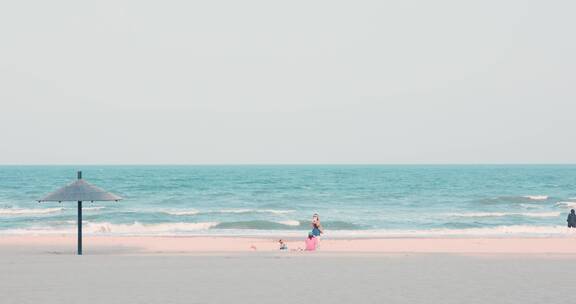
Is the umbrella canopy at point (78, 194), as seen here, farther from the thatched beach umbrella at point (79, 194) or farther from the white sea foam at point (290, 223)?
the white sea foam at point (290, 223)

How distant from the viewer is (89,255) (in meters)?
22.7

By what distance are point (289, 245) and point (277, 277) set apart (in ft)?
37.5

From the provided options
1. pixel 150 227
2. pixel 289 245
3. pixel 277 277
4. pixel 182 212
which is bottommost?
pixel 150 227

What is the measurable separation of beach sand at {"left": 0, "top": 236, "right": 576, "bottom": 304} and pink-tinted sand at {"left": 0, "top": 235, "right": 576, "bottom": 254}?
1.57 feet

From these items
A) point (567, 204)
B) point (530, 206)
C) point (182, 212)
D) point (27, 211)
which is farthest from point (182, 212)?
point (567, 204)

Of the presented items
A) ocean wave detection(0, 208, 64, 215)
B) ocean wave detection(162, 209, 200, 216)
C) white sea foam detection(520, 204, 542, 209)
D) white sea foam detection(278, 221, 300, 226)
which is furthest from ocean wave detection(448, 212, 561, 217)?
ocean wave detection(0, 208, 64, 215)

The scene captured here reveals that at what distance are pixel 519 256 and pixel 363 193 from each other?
2255 inches

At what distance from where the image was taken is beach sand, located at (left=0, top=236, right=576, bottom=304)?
14008 mm

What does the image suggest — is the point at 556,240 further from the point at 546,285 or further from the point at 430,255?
the point at 546,285

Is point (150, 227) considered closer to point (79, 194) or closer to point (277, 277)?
point (79, 194)

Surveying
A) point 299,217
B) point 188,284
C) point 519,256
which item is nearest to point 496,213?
point 299,217

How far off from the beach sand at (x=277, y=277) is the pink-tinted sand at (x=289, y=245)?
479 millimetres

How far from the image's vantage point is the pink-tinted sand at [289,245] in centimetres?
2575

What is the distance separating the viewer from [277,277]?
1686 cm
